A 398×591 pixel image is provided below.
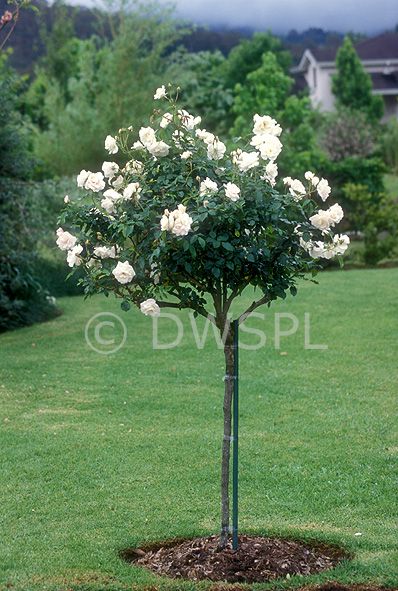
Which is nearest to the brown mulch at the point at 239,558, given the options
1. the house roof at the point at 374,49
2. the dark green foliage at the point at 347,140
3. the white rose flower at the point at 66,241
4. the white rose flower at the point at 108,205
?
the white rose flower at the point at 66,241

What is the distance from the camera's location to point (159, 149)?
4828 millimetres

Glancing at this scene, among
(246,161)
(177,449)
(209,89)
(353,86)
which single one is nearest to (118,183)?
(246,161)

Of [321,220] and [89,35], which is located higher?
[89,35]

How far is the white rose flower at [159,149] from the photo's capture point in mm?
4812

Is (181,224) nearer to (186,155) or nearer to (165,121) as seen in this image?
(186,155)

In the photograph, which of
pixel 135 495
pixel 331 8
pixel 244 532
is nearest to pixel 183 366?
pixel 135 495

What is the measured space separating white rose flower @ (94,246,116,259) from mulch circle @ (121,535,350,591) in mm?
1532

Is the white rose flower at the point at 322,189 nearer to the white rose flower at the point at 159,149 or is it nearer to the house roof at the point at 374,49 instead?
the white rose flower at the point at 159,149

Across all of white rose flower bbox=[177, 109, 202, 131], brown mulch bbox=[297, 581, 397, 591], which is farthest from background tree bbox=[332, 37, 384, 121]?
brown mulch bbox=[297, 581, 397, 591]

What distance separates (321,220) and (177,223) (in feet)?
2.55

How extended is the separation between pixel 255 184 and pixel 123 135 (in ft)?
3.40

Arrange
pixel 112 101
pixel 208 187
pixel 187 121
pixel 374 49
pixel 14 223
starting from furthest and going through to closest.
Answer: pixel 374 49 → pixel 112 101 → pixel 14 223 → pixel 187 121 → pixel 208 187

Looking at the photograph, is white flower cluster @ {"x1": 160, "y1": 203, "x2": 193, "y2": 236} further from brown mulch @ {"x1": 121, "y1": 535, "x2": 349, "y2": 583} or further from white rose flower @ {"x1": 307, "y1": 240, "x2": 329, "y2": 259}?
brown mulch @ {"x1": 121, "y1": 535, "x2": 349, "y2": 583}

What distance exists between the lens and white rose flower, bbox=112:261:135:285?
4.55 m
